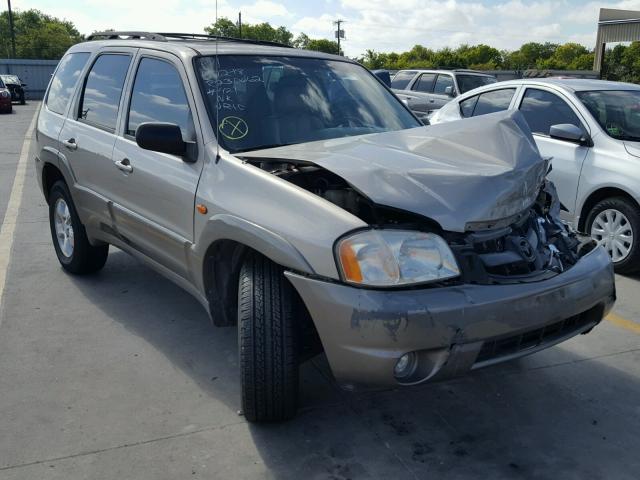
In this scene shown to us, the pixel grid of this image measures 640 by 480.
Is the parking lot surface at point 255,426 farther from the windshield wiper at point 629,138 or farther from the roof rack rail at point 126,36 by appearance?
the roof rack rail at point 126,36

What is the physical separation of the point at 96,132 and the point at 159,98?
808 millimetres

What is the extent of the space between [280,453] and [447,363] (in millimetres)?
883

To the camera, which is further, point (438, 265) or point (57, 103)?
point (57, 103)

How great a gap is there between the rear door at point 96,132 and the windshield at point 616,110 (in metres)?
4.08

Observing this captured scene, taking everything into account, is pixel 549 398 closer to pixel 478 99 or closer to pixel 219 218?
pixel 219 218

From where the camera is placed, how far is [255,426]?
10.6 ft

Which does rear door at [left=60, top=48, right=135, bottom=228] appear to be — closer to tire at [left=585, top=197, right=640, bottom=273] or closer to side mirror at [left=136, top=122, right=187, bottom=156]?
side mirror at [left=136, top=122, right=187, bottom=156]

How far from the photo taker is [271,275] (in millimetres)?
2998

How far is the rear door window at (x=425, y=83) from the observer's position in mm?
16020

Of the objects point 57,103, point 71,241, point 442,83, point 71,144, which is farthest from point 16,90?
point 71,144

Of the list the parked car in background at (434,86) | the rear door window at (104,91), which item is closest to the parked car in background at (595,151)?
the rear door window at (104,91)

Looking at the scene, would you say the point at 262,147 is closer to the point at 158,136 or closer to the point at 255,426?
the point at 158,136

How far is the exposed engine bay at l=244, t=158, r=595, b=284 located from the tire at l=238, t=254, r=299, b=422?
470 mm

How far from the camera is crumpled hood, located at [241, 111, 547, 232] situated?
2.87 meters
